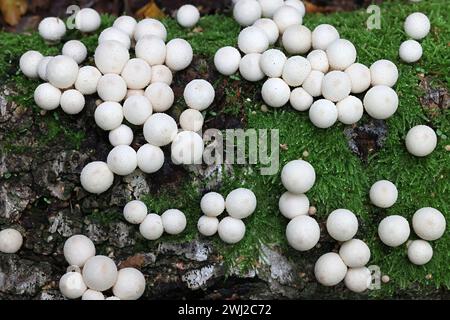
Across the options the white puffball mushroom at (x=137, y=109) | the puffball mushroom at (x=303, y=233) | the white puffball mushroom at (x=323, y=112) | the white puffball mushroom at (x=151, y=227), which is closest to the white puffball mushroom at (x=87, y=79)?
the white puffball mushroom at (x=137, y=109)

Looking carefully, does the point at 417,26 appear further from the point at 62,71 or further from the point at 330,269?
the point at 62,71

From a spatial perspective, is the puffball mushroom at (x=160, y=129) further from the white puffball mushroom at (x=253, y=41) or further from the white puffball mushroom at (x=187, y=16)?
the white puffball mushroom at (x=187, y=16)

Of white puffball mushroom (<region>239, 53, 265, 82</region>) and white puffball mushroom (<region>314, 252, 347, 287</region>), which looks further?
white puffball mushroom (<region>239, 53, 265, 82</region>)

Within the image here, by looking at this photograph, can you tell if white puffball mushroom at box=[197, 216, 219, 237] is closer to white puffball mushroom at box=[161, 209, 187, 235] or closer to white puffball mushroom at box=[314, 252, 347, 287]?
white puffball mushroom at box=[161, 209, 187, 235]

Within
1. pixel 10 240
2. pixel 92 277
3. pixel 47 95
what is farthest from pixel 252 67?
pixel 10 240

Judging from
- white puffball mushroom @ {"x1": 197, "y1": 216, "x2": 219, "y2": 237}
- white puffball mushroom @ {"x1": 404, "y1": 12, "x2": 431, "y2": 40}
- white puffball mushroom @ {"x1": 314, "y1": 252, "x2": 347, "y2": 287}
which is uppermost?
white puffball mushroom @ {"x1": 404, "y1": 12, "x2": 431, "y2": 40}

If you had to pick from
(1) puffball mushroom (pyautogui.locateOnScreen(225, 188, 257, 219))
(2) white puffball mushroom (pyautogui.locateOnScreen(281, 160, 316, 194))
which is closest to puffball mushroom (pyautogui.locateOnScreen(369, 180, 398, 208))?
(2) white puffball mushroom (pyautogui.locateOnScreen(281, 160, 316, 194))
